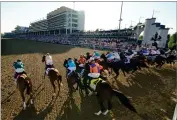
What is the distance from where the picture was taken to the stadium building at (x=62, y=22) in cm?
6628

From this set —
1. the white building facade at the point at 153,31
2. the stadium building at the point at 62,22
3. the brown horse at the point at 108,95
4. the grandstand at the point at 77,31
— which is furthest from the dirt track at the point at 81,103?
the stadium building at the point at 62,22

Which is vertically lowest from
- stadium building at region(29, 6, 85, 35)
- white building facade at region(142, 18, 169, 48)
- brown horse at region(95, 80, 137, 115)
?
brown horse at region(95, 80, 137, 115)

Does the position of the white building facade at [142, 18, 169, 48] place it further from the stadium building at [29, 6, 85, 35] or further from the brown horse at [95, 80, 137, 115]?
the stadium building at [29, 6, 85, 35]

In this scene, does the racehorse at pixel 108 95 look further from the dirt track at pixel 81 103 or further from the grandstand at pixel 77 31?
the grandstand at pixel 77 31

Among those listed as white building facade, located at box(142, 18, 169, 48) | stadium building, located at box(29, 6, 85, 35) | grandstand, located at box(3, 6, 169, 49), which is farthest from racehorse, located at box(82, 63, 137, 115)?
stadium building, located at box(29, 6, 85, 35)


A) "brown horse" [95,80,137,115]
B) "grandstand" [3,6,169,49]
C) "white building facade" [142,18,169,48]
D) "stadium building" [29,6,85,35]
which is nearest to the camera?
"brown horse" [95,80,137,115]

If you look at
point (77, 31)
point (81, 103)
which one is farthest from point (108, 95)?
point (77, 31)

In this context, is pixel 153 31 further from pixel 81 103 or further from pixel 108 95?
pixel 108 95

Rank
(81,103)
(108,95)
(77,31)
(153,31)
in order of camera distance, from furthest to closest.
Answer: (77,31) → (153,31) → (81,103) → (108,95)

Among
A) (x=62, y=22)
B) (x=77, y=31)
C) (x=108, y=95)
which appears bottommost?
(x=108, y=95)

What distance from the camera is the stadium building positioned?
66.3m

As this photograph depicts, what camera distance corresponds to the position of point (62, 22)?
67812 mm

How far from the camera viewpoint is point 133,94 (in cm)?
789

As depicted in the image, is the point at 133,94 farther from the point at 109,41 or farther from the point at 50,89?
the point at 109,41
